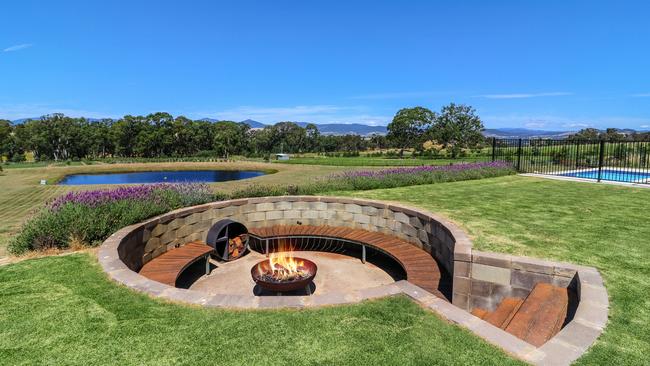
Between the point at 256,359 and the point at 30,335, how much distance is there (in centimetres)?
229

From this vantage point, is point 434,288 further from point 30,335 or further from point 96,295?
point 30,335

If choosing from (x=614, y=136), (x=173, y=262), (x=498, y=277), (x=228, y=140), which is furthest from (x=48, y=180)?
(x=614, y=136)

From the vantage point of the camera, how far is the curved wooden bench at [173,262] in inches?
238

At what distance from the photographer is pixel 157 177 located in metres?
41.2

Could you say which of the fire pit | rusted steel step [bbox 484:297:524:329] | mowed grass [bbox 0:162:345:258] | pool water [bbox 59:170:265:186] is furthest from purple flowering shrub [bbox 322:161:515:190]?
pool water [bbox 59:170:265:186]

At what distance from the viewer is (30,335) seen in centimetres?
336

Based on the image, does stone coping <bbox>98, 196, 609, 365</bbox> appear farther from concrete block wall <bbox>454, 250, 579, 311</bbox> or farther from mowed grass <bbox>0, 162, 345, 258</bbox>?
mowed grass <bbox>0, 162, 345, 258</bbox>

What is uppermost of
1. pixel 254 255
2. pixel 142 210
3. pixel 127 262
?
pixel 142 210

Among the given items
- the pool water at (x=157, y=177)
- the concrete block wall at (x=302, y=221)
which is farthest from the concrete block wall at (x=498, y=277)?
the pool water at (x=157, y=177)

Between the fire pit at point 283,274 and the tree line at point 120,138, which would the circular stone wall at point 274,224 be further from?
the tree line at point 120,138

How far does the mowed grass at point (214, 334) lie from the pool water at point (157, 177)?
31.0 meters

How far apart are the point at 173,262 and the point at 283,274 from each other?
2.22 m

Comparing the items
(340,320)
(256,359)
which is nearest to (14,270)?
(256,359)

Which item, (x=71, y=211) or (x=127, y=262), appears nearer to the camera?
(x=127, y=262)
